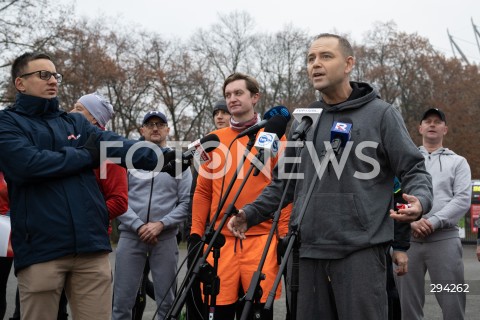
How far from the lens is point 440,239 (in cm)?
655

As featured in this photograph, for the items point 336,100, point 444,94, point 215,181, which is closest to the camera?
point 336,100

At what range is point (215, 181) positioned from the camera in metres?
5.45

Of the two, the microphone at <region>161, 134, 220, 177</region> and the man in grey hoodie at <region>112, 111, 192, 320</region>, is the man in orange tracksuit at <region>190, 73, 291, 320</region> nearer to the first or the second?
the microphone at <region>161, 134, 220, 177</region>

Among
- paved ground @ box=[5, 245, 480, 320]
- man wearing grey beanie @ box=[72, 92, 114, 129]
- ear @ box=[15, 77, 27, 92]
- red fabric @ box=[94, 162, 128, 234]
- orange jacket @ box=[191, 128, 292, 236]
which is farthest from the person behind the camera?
paved ground @ box=[5, 245, 480, 320]

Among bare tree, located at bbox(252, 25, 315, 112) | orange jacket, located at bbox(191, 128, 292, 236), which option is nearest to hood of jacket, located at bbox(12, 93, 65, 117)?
orange jacket, located at bbox(191, 128, 292, 236)

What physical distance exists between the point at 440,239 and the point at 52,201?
3975mm

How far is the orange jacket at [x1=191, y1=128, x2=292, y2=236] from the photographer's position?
5.22m

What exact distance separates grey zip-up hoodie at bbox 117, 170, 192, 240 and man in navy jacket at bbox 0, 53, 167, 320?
2.25 m

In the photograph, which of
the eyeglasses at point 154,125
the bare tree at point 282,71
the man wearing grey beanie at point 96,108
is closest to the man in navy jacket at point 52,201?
the man wearing grey beanie at point 96,108

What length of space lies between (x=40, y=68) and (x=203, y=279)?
1.90 metres

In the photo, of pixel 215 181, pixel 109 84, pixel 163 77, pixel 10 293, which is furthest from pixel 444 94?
pixel 215 181

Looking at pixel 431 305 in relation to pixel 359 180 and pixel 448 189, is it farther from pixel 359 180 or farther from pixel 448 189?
pixel 359 180

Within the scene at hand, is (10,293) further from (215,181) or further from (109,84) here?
(109,84)

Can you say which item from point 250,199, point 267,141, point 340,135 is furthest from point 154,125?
point 340,135
